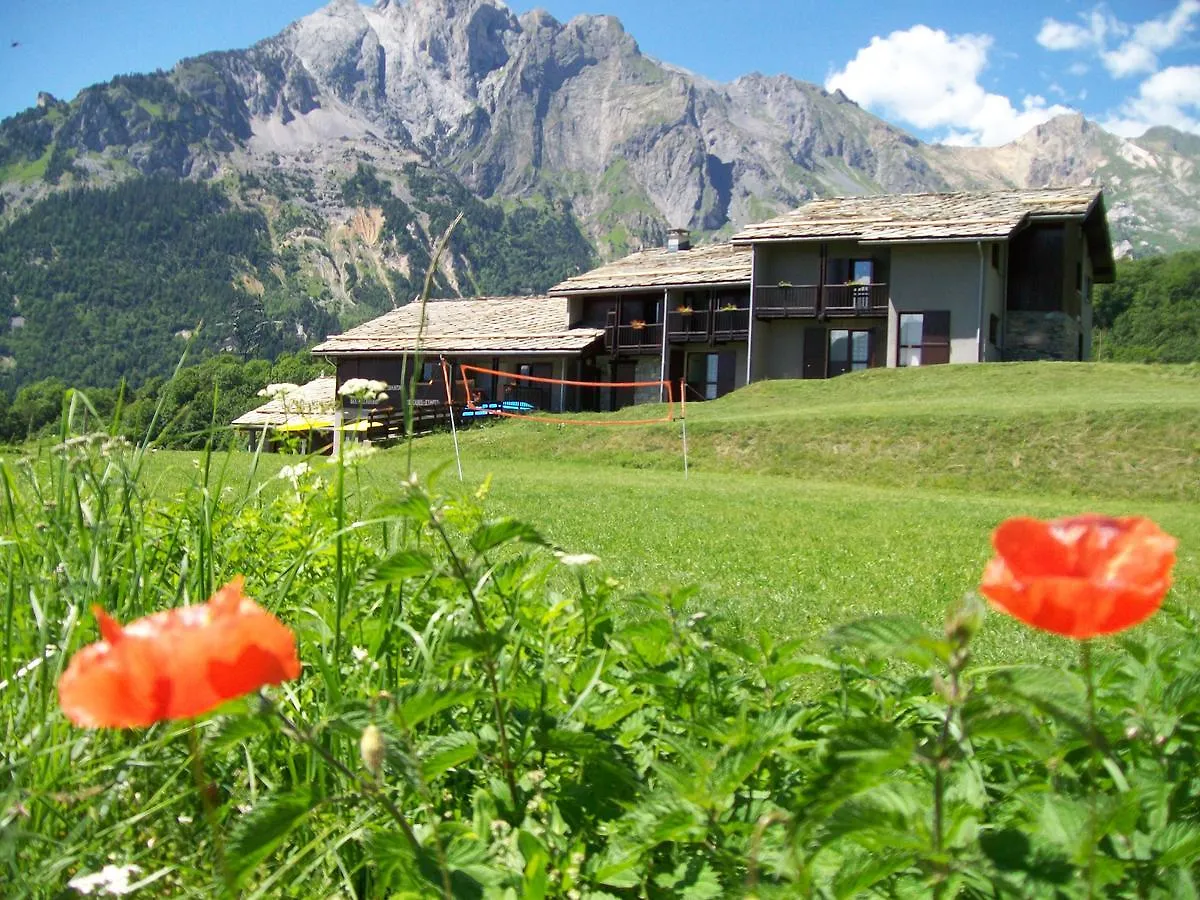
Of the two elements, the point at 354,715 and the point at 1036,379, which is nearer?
the point at 354,715

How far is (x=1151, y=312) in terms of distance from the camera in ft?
232

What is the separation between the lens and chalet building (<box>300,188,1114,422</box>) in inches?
1131

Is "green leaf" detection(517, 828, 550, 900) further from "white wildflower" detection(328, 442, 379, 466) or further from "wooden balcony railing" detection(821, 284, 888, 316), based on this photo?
"wooden balcony railing" detection(821, 284, 888, 316)

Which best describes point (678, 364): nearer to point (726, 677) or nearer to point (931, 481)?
point (931, 481)

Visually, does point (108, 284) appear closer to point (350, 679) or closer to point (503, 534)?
point (350, 679)

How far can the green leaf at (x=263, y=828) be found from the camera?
3.70ft

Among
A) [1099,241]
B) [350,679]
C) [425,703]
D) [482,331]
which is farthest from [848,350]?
[425,703]

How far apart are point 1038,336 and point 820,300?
616 cm

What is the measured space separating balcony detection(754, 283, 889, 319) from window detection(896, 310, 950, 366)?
909mm

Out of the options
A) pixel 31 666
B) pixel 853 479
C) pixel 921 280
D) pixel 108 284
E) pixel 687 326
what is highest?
pixel 108 284

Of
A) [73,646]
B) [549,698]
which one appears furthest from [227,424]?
[549,698]

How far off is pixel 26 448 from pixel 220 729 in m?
1.99

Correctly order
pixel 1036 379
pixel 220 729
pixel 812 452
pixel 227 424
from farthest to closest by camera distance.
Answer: pixel 1036 379, pixel 812 452, pixel 227 424, pixel 220 729

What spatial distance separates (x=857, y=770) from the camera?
3.37 feet
